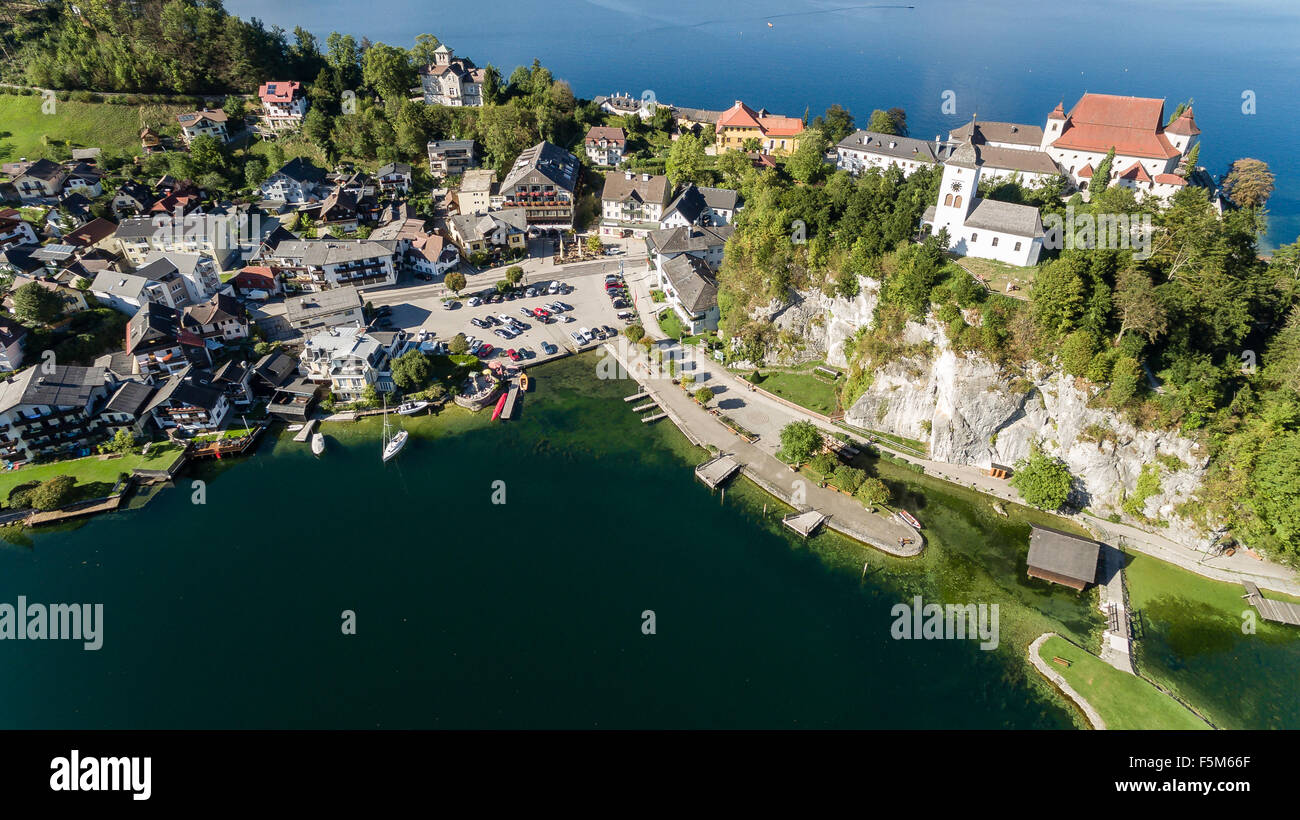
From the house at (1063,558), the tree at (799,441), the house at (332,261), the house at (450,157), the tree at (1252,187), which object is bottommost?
the house at (1063,558)

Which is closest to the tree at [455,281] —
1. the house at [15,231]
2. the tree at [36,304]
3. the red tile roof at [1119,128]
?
the tree at [36,304]

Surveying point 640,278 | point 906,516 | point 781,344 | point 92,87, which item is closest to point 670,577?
point 906,516

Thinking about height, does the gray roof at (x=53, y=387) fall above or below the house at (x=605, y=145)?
below

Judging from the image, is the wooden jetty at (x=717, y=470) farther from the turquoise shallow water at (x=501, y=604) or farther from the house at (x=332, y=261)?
the house at (x=332, y=261)

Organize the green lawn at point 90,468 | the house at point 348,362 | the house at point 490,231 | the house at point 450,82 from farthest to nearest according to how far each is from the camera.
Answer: the house at point 450,82
the house at point 490,231
the house at point 348,362
the green lawn at point 90,468

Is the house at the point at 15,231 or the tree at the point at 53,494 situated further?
the house at the point at 15,231

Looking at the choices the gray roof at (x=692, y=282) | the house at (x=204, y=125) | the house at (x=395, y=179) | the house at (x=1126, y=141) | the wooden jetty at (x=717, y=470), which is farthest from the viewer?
the house at (x=204, y=125)

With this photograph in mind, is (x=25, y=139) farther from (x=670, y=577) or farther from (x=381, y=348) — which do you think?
(x=670, y=577)

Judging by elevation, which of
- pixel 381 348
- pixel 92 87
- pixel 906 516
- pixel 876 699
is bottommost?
pixel 876 699
